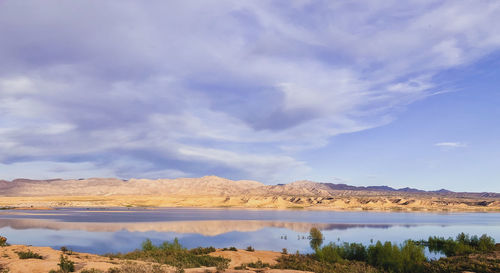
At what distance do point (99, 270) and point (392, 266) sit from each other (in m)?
17.4

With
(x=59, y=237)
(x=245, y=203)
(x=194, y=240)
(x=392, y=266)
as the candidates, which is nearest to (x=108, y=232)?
(x=59, y=237)

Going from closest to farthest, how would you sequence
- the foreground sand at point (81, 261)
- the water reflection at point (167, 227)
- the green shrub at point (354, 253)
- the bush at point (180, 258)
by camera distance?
the foreground sand at point (81, 261)
the bush at point (180, 258)
the green shrub at point (354, 253)
the water reflection at point (167, 227)

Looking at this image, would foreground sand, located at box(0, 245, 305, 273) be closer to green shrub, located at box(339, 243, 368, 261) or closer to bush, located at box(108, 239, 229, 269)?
bush, located at box(108, 239, 229, 269)

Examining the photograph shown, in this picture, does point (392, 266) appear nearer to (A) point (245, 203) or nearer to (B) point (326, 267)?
(B) point (326, 267)

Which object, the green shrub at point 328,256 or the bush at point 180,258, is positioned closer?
the bush at point 180,258

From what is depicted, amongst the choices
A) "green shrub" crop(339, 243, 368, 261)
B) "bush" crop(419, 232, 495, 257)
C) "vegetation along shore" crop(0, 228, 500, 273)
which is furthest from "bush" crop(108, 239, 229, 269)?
"bush" crop(419, 232, 495, 257)

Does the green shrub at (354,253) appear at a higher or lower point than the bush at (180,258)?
lower

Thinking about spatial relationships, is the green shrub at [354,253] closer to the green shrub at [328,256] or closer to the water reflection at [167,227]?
the green shrub at [328,256]

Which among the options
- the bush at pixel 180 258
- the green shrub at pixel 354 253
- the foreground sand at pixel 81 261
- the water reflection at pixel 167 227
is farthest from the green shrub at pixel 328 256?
the water reflection at pixel 167 227

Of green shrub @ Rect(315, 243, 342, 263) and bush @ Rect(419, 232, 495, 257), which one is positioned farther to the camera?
bush @ Rect(419, 232, 495, 257)

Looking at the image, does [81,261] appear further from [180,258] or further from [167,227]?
[167,227]

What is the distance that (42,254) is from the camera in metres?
22.4

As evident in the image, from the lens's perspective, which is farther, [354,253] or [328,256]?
[354,253]

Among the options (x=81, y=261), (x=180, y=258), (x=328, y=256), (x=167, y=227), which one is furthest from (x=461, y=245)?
(x=167, y=227)
